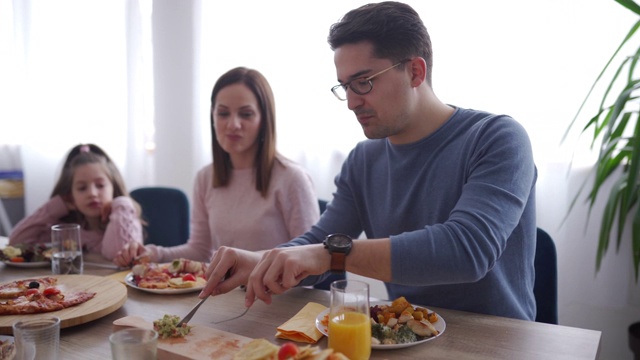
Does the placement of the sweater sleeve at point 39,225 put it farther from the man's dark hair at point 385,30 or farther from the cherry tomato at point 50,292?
the man's dark hair at point 385,30

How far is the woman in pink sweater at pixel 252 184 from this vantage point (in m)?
1.97

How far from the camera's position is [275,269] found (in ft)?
3.57

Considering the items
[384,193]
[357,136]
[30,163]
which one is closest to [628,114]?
[384,193]

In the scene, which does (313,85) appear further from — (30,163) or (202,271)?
(30,163)

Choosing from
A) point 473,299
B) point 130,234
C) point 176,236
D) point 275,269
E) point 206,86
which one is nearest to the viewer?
point 275,269

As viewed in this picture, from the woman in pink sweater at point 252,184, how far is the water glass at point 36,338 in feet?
3.21

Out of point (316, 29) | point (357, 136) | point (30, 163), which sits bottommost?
point (30, 163)

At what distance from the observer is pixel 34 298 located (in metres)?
1.22

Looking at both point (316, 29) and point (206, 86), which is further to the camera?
point (206, 86)

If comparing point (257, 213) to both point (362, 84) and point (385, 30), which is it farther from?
point (385, 30)

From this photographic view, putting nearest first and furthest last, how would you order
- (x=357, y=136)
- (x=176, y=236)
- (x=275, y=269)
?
(x=275, y=269) → (x=176, y=236) → (x=357, y=136)

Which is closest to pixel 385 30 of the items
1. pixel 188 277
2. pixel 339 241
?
pixel 339 241

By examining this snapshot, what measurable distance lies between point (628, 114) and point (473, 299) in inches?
43.7

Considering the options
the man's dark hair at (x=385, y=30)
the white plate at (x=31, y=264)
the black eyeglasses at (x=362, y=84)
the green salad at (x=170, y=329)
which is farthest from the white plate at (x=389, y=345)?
the white plate at (x=31, y=264)
